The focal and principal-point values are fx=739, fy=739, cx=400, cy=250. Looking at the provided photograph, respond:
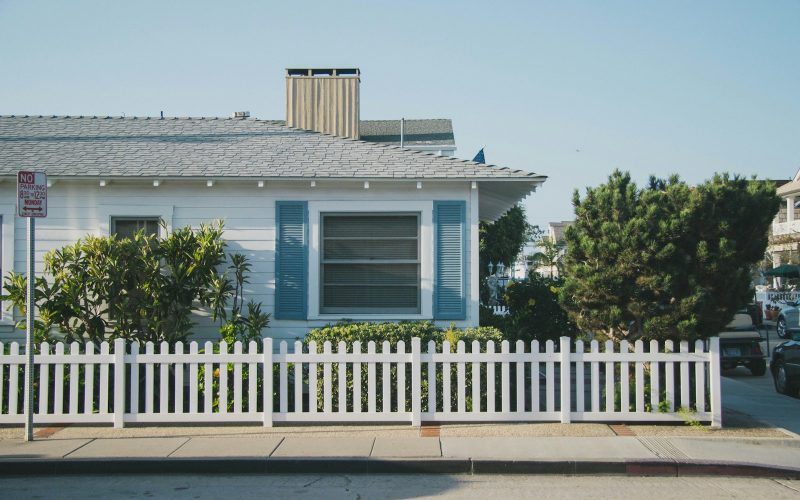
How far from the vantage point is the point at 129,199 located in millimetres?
11258

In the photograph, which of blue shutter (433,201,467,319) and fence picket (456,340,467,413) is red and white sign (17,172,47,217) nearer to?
fence picket (456,340,467,413)

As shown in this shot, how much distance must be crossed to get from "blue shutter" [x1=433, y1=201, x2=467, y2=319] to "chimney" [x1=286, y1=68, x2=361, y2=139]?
3369 millimetres

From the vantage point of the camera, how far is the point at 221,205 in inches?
441

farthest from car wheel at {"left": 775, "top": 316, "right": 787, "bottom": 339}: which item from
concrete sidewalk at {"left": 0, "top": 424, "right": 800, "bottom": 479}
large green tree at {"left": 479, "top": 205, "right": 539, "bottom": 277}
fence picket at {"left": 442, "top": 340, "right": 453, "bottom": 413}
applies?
fence picket at {"left": 442, "top": 340, "right": 453, "bottom": 413}

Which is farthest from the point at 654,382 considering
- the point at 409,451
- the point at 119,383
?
the point at 119,383

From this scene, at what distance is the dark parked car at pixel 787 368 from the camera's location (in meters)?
12.7

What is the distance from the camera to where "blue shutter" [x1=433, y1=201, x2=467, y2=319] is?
10977mm

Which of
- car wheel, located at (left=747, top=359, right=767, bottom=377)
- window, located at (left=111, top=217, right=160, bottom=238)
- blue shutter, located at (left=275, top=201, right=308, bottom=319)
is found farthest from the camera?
car wheel, located at (left=747, top=359, right=767, bottom=377)

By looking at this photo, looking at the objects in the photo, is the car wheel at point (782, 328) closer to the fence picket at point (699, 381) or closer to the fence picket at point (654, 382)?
the fence picket at point (699, 381)

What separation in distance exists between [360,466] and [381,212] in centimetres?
476

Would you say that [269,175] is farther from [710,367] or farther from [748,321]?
[748,321]

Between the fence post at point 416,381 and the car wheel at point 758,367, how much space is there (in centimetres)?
1055

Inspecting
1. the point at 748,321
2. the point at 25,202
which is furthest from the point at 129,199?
the point at 748,321

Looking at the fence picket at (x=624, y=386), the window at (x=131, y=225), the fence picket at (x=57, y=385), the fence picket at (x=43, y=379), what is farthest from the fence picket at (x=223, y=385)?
the fence picket at (x=624, y=386)
